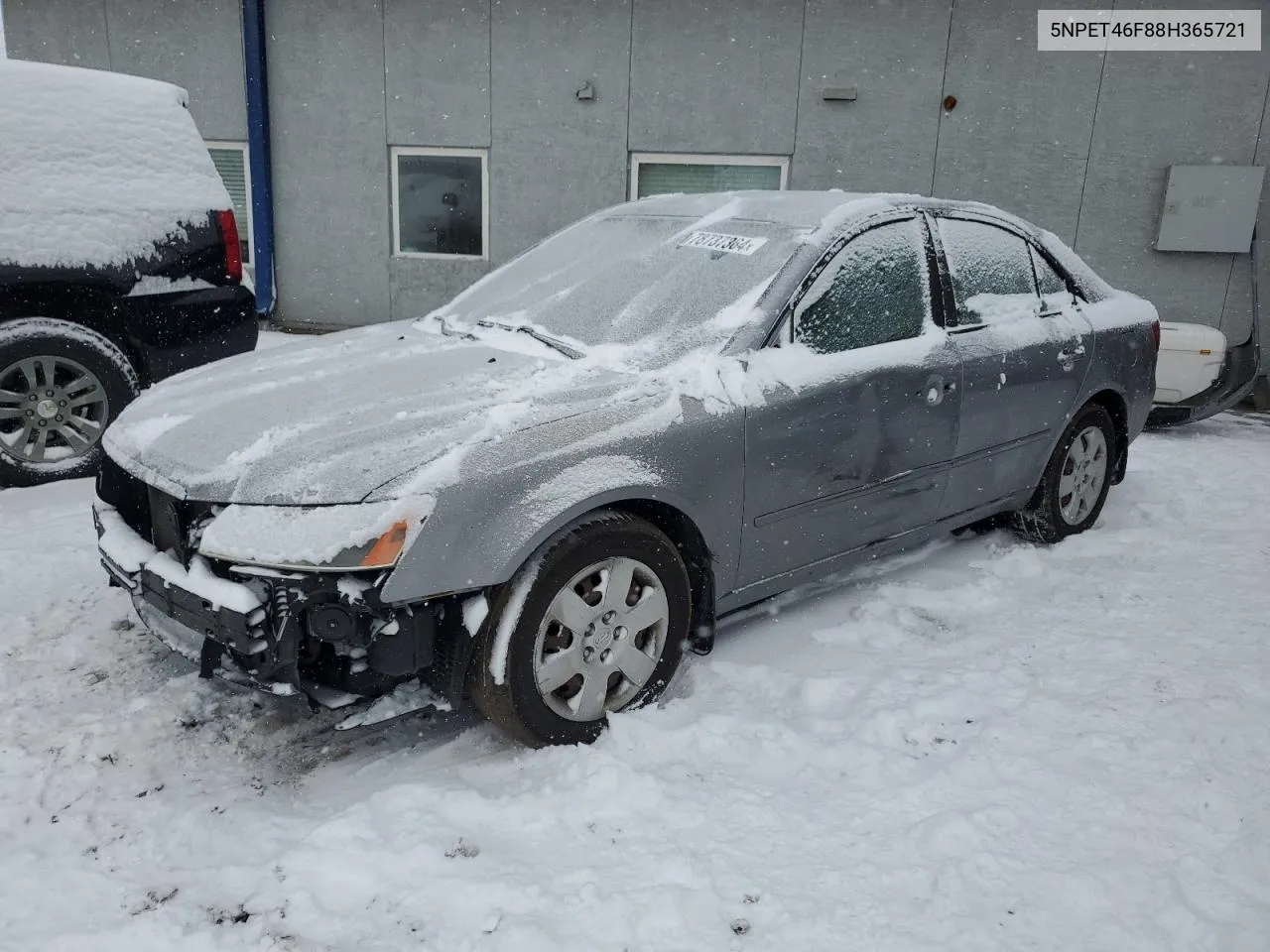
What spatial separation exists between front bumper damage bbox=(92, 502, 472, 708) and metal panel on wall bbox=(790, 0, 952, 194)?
746cm

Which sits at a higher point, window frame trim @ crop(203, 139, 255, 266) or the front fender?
window frame trim @ crop(203, 139, 255, 266)

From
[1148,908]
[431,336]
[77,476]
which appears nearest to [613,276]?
[431,336]

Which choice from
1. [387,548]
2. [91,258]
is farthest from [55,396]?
[387,548]

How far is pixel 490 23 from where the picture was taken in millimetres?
9000

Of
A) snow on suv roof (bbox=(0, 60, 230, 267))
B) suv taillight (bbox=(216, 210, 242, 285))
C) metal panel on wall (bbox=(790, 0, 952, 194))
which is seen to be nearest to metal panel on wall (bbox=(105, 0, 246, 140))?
snow on suv roof (bbox=(0, 60, 230, 267))

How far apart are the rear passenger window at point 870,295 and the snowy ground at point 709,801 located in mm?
1110

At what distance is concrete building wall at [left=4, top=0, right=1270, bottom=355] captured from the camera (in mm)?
8438

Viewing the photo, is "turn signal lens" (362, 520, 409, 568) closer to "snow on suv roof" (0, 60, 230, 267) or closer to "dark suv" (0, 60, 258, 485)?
"dark suv" (0, 60, 258, 485)

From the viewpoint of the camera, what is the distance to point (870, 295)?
3482 millimetres

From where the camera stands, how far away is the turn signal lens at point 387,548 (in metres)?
2.32

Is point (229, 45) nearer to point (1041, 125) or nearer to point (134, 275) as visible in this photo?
point (134, 275)

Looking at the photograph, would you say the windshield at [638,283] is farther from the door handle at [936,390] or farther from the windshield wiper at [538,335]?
the door handle at [936,390]

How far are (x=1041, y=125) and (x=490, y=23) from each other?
514 centimetres

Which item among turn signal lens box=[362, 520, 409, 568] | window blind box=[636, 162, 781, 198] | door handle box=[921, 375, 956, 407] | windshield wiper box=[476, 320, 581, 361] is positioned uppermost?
window blind box=[636, 162, 781, 198]
